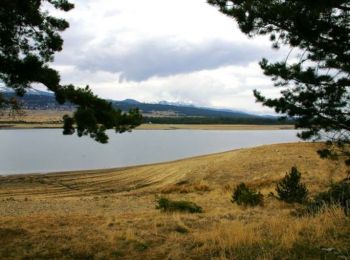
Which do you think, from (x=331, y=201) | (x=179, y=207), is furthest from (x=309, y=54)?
(x=179, y=207)

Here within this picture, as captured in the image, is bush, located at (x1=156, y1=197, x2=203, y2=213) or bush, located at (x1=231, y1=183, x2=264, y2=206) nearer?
bush, located at (x1=156, y1=197, x2=203, y2=213)

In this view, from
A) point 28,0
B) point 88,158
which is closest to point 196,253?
point 28,0

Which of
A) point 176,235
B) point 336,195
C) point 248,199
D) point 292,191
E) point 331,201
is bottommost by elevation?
point 248,199

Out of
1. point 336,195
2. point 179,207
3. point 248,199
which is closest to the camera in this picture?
point 336,195

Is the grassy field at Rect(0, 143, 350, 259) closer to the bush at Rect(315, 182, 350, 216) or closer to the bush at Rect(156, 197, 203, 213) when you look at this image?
the bush at Rect(315, 182, 350, 216)

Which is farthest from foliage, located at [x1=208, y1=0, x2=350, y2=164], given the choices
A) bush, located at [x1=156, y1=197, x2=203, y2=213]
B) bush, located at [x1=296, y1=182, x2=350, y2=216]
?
bush, located at [x1=156, y1=197, x2=203, y2=213]

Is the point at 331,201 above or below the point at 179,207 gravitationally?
above

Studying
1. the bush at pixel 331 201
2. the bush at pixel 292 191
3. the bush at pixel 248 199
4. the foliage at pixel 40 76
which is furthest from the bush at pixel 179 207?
the foliage at pixel 40 76

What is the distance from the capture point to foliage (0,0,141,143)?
873 cm

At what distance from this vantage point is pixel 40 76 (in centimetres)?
877

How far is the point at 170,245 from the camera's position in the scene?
8.39m

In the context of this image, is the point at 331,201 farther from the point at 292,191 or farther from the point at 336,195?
the point at 292,191

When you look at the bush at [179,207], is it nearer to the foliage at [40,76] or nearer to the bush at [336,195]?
the bush at [336,195]

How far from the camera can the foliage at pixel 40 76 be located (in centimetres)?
873
